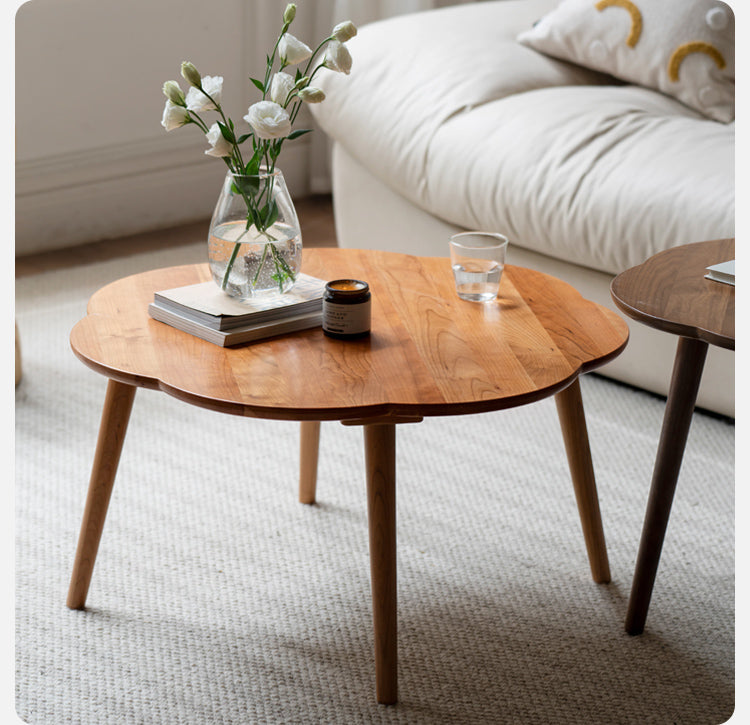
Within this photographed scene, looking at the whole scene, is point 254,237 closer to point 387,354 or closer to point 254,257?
point 254,257

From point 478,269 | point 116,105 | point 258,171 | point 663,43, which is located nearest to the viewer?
point 258,171

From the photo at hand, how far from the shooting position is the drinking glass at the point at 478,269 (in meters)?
1.25

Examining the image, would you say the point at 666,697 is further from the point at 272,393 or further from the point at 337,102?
the point at 337,102

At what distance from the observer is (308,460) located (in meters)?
1.50

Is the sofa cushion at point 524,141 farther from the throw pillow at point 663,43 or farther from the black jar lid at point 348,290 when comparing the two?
the black jar lid at point 348,290

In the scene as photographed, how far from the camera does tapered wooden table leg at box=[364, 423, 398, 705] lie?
1.05 m

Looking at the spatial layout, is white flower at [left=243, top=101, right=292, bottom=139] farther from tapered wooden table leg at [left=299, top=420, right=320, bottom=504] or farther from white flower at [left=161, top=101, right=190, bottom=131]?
tapered wooden table leg at [left=299, top=420, right=320, bottom=504]

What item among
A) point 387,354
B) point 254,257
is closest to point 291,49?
point 254,257

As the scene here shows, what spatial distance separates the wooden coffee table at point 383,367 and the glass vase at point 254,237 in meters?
0.08

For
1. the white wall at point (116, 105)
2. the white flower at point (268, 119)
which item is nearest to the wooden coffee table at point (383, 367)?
the white flower at point (268, 119)

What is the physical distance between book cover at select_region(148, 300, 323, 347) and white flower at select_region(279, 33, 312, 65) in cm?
30

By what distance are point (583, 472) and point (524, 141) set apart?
0.88 m

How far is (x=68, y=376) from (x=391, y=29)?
1.14m

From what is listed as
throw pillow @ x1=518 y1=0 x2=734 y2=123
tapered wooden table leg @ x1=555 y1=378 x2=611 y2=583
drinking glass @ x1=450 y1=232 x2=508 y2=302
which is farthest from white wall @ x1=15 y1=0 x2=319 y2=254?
tapered wooden table leg @ x1=555 y1=378 x2=611 y2=583
